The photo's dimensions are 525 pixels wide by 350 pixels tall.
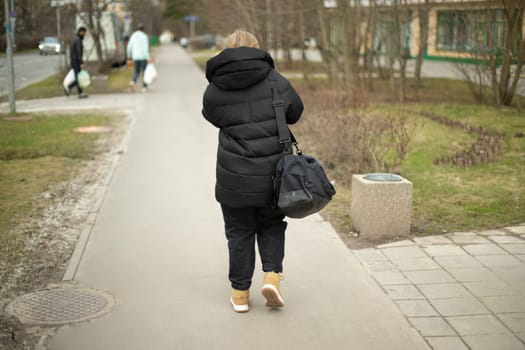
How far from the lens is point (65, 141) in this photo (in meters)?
12.8

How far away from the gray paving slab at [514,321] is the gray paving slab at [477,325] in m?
0.04

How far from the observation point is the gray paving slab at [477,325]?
15.3ft

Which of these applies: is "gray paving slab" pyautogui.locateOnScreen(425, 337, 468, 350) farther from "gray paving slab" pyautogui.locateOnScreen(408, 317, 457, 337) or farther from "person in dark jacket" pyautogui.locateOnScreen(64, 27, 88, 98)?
"person in dark jacket" pyautogui.locateOnScreen(64, 27, 88, 98)

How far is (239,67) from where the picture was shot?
472 cm

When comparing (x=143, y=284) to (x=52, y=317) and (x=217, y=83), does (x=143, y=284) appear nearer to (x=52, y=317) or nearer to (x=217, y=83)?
(x=52, y=317)

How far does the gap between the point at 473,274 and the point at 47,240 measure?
386 cm

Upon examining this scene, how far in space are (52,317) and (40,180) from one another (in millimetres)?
5067

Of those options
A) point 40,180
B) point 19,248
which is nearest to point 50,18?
point 40,180

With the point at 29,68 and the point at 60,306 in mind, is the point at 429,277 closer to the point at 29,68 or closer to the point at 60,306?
the point at 60,306

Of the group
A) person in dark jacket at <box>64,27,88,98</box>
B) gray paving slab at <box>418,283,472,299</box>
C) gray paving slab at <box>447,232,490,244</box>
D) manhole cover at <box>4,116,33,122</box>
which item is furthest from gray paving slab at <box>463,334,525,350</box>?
person in dark jacket at <box>64,27,88,98</box>

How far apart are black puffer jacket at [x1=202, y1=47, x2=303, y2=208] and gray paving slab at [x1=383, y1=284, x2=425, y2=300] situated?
1.25 metres

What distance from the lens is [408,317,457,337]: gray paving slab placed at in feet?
15.3

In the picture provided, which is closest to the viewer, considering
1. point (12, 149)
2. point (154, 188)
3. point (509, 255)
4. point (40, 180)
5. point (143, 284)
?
point (143, 284)

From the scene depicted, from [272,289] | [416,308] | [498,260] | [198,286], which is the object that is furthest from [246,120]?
[498,260]
